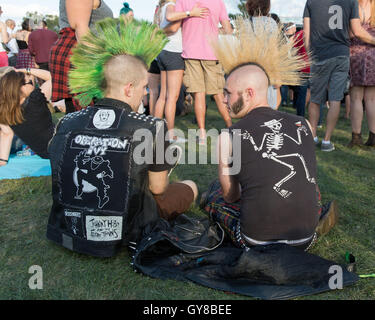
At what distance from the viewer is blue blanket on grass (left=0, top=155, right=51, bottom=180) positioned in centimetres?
386

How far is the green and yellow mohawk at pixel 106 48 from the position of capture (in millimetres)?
2414

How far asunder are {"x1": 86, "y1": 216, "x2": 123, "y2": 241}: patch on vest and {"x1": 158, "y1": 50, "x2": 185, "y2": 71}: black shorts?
2.82 metres

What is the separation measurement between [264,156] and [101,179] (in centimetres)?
96

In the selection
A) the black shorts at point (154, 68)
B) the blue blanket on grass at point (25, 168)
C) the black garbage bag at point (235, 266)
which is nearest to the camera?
the black garbage bag at point (235, 266)

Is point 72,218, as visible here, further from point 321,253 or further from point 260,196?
point 321,253

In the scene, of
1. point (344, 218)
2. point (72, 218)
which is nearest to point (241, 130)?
point (72, 218)

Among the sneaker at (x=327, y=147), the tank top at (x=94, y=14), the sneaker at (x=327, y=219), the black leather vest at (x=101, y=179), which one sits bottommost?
the sneaker at (x=327, y=147)

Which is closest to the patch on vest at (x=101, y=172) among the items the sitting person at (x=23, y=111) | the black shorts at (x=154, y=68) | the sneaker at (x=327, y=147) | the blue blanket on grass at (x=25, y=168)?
the blue blanket on grass at (x=25, y=168)

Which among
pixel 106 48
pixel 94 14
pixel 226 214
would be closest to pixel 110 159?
pixel 106 48

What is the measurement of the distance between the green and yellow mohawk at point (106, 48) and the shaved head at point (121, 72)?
0.05 metres

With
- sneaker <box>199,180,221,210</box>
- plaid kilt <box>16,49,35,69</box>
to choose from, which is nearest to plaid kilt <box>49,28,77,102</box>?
sneaker <box>199,180,221,210</box>

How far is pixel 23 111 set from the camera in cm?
395

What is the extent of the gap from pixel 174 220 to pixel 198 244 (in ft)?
1.68

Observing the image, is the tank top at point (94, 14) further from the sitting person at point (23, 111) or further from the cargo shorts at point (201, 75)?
the cargo shorts at point (201, 75)
